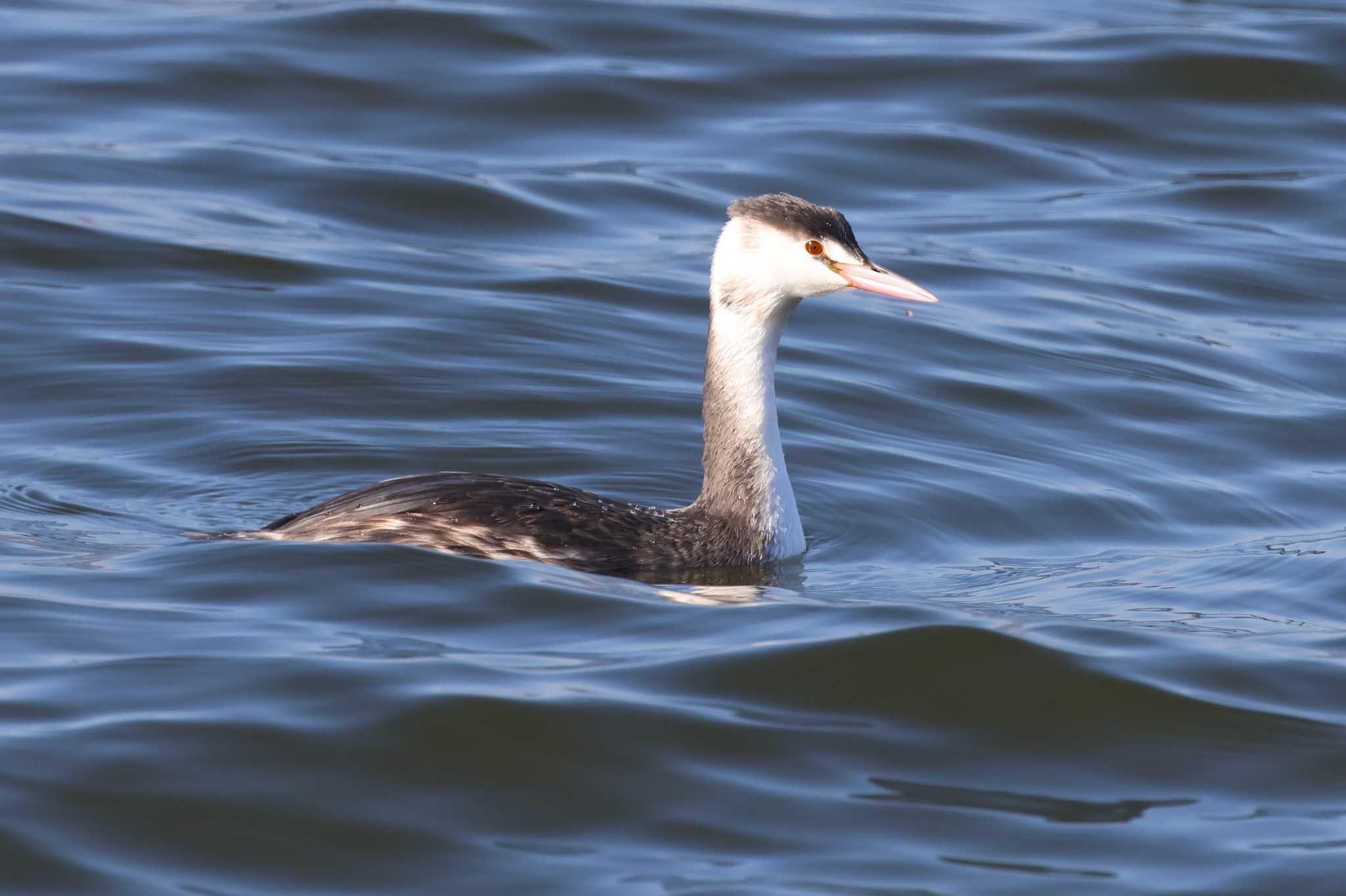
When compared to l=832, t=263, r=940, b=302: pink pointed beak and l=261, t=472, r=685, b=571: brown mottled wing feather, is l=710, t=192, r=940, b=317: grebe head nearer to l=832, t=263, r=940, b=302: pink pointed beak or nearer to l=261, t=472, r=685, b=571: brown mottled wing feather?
l=832, t=263, r=940, b=302: pink pointed beak

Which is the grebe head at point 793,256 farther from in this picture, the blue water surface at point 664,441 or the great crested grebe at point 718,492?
the blue water surface at point 664,441

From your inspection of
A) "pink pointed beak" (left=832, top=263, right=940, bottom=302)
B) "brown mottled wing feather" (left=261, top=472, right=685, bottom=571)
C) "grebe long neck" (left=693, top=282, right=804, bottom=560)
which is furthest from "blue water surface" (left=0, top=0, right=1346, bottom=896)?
"pink pointed beak" (left=832, top=263, right=940, bottom=302)

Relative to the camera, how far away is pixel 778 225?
8.38 metres

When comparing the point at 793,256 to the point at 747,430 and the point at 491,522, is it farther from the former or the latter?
the point at 491,522

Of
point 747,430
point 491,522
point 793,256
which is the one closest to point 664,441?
point 747,430

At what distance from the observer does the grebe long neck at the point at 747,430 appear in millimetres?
8617

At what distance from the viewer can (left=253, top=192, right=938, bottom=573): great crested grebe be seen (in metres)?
7.90

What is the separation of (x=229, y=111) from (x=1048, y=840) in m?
11.7

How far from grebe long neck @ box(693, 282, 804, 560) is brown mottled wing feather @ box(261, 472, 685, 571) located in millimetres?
499

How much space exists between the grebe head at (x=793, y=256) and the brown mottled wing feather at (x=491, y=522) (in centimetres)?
110

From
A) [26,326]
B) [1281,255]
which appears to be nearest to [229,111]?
[26,326]

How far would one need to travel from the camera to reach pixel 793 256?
8406 millimetres

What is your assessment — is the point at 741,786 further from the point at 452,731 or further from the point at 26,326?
the point at 26,326

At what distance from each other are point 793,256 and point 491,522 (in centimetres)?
165
